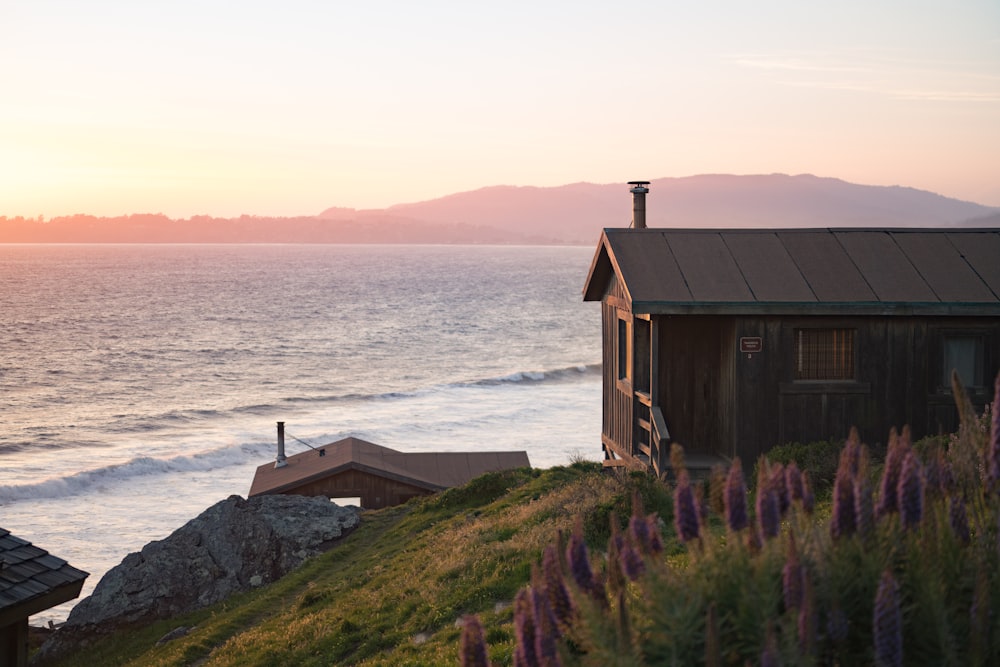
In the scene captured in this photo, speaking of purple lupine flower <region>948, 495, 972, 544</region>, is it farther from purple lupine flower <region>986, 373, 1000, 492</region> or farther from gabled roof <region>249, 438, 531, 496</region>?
gabled roof <region>249, 438, 531, 496</region>

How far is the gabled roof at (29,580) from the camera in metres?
9.00

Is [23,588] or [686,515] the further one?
[23,588]

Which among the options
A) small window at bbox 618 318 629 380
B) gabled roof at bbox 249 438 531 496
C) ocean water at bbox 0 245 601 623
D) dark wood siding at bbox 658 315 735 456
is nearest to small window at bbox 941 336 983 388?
dark wood siding at bbox 658 315 735 456

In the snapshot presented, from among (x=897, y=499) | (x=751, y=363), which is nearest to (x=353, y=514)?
(x=751, y=363)

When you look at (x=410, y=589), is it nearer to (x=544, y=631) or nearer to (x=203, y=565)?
(x=203, y=565)

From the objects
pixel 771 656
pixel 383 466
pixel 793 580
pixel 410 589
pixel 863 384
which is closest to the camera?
pixel 771 656

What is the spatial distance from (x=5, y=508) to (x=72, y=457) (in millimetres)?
9946

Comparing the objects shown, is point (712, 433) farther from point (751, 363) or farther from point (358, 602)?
point (358, 602)

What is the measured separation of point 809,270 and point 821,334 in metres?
1.18

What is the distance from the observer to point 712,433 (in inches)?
667

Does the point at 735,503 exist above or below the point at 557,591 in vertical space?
above

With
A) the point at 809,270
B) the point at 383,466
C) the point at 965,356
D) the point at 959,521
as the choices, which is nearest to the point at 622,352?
the point at 809,270

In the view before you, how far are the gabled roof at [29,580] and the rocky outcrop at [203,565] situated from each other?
10015 mm

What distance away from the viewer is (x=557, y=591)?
3814 millimetres
